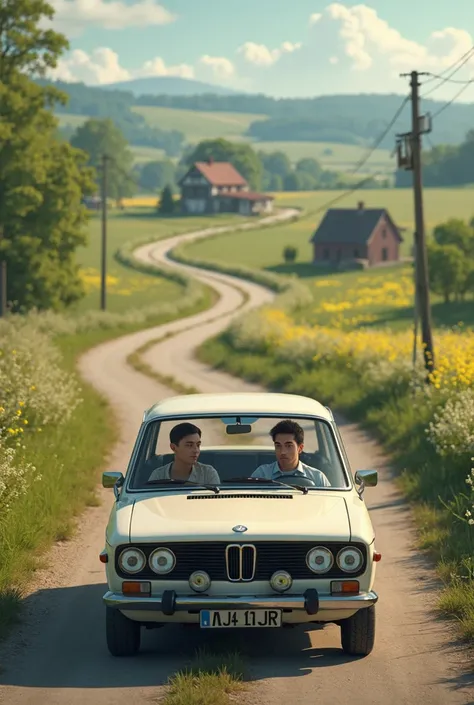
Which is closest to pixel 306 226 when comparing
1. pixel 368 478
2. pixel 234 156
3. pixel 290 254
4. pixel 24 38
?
pixel 290 254

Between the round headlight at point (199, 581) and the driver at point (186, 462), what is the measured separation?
4.15 ft

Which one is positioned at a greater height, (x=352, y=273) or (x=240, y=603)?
(x=352, y=273)

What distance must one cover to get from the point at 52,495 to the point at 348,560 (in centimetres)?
618

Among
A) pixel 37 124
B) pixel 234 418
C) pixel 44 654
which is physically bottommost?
pixel 44 654

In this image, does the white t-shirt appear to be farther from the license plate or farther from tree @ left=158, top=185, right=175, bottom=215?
A: tree @ left=158, top=185, right=175, bottom=215

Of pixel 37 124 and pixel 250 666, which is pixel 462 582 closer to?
pixel 250 666

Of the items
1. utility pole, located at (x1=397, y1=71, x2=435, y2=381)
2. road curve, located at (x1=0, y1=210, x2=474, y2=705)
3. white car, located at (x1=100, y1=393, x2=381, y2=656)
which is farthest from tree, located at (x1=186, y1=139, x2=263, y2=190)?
white car, located at (x1=100, y1=393, x2=381, y2=656)

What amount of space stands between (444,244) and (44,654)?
75.0m

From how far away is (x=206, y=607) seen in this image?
26.1 ft

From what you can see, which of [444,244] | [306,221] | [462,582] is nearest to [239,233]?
[306,221]

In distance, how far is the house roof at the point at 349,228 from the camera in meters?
107

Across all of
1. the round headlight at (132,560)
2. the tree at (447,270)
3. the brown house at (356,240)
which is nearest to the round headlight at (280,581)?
the round headlight at (132,560)

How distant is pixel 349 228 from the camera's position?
108625 millimetres

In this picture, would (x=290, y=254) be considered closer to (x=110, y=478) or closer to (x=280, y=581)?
(x=110, y=478)
